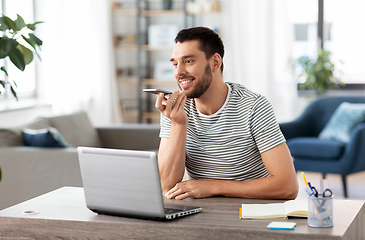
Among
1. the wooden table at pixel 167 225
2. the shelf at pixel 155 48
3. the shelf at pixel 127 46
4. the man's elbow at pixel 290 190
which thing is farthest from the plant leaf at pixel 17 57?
the shelf at pixel 127 46

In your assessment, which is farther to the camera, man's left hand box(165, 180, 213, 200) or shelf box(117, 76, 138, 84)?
shelf box(117, 76, 138, 84)

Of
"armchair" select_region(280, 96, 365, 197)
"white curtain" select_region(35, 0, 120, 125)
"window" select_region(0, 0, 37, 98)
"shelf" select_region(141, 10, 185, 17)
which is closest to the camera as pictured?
"armchair" select_region(280, 96, 365, 197)

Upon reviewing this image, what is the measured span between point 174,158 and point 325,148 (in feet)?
8.16

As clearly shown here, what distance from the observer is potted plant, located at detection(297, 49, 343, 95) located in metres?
5.07

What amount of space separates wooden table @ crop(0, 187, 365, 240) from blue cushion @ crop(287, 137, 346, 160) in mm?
2504

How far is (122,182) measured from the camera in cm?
139

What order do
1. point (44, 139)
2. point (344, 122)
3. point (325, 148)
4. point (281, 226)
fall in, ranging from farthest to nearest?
point (344, 122) → point (325, 148) → point (44, 139) → point (281, 226)

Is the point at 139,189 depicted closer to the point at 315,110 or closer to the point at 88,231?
the point at 88,231

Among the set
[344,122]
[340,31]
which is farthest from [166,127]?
[340,31]

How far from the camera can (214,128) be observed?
1895mm

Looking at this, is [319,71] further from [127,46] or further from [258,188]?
[258,188]

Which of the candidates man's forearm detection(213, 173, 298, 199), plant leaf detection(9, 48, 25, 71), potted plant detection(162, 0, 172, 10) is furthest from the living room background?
plant leaf detection(9, 48, 25, 71)

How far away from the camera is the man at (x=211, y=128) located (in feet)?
5.86

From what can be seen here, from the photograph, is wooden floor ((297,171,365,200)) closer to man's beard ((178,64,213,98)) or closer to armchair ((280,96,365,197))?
armchair ((280,96,365,197))
